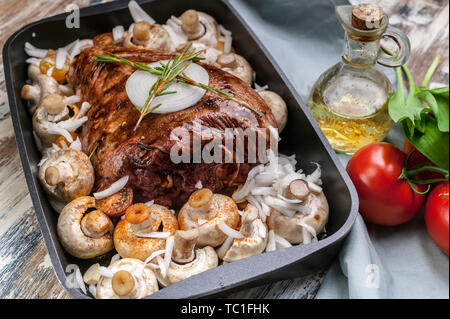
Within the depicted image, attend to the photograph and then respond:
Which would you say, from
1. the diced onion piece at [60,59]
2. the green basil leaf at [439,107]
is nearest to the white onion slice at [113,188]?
the diced onion piece at [60,59]

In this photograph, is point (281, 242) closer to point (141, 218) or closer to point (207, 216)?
point (207, 216)

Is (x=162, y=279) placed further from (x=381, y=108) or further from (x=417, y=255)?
(x=381, y=108)

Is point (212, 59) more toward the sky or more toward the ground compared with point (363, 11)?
more toward the ground

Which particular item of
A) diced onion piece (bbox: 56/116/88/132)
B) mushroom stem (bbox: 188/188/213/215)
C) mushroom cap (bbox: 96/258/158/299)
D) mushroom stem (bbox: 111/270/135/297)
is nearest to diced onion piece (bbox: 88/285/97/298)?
mushroom cap (bbox: 96/258/158/299)

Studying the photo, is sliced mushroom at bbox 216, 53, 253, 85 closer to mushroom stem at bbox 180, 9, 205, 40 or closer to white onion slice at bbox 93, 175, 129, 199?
mushroom stem at bbox 180, 9, 205, 40
